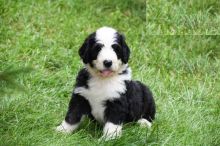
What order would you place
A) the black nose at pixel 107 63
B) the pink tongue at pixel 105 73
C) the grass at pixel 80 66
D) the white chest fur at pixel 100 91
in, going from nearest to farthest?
1. the black nose at pixel 107 63
2. the pink tongue at pixel 105 73
3. the white chest fur at pixel 100 91
4. the grass at pixel 80 66

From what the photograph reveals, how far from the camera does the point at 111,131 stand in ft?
17.2

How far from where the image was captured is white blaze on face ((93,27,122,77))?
5.11 metres

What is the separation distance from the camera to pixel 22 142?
4.82 metres

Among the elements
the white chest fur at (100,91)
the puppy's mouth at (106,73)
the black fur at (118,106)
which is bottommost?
the black fur at (118,106)

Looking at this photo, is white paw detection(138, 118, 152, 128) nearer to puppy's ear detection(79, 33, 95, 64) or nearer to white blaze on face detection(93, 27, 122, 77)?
white blaze on face detection(93, 27, 122, 77)

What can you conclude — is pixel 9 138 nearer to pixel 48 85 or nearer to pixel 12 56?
pixel 48 85

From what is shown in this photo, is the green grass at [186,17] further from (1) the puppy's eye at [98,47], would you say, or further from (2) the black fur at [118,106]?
(1) the puppy's eye at [98,47]

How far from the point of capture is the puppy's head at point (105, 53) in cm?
Result: 513

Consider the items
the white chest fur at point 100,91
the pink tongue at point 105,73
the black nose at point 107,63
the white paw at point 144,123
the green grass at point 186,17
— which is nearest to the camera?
the black nose at point 107,63

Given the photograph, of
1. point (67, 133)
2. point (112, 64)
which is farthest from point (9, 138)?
point (112, 64)

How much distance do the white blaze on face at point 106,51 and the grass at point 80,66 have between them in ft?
2.03

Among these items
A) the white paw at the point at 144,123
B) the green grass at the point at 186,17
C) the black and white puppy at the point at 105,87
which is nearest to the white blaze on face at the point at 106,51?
the black and white puppy at the point at 105,87

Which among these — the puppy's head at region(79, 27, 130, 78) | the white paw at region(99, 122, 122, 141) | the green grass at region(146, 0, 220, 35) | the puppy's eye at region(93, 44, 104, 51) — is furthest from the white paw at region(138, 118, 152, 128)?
the green grass at region(146, 0, 220, 35)

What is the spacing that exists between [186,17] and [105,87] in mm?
2959
